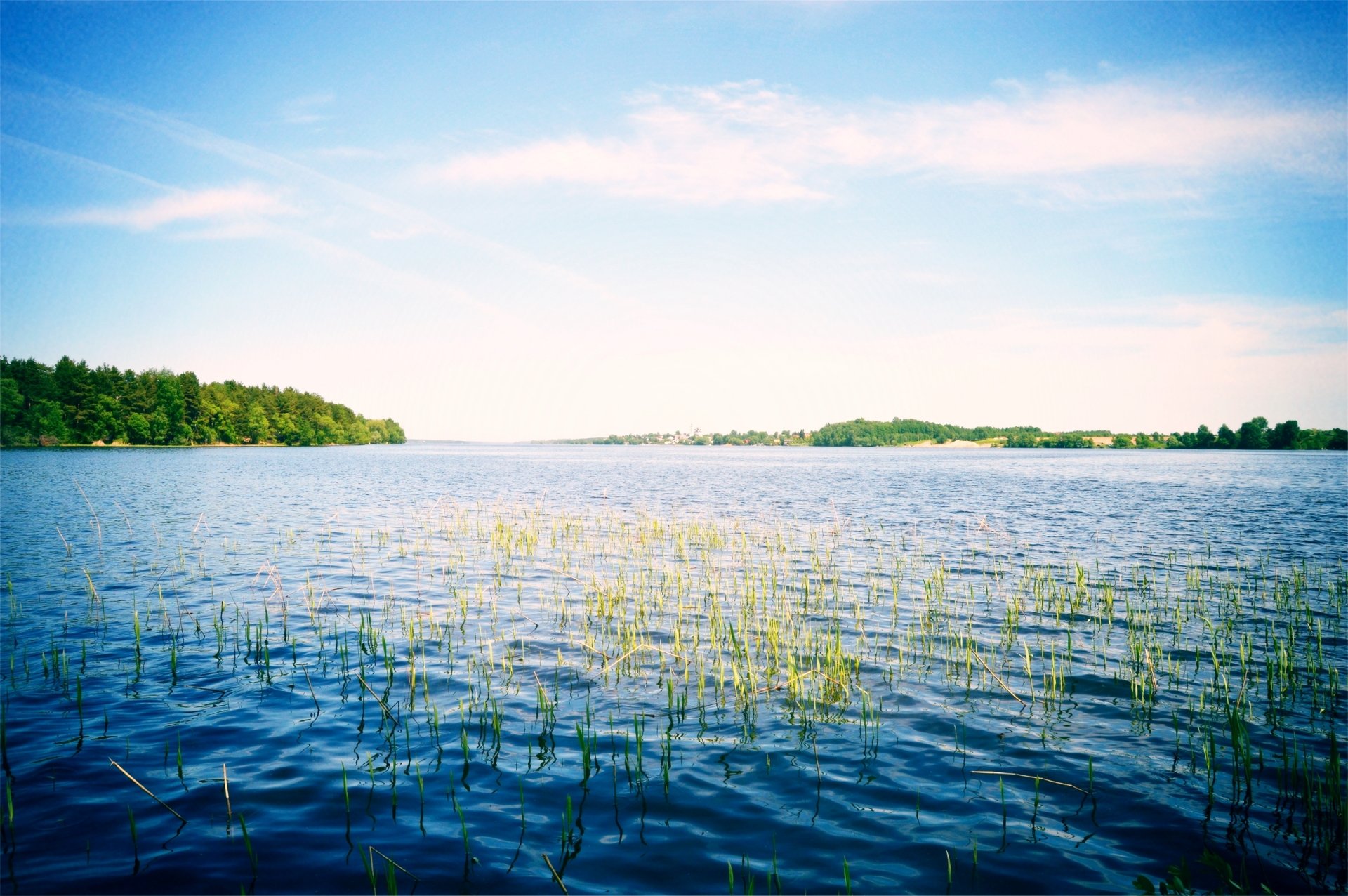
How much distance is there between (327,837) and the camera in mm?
7285

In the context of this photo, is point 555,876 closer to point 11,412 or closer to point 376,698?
point 376,698

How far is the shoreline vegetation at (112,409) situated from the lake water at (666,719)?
125 m

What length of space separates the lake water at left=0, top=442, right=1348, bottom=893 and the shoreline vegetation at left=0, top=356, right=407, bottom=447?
125 meters

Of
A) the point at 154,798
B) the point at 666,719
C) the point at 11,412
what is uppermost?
the point at 11,412

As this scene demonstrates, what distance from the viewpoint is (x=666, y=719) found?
34.8ft

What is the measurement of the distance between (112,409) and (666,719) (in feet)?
516

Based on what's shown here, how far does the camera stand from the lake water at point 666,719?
7.05 metres

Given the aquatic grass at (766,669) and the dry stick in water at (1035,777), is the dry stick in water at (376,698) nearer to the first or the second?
the aquatic grass at (766,669)

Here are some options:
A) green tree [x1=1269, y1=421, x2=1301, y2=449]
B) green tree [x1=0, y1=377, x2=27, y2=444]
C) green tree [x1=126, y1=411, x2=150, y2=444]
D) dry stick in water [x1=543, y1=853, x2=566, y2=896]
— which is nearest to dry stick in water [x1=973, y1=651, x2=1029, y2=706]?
dry stick in water [x1=543, y1=853, x2=566, y2=896]

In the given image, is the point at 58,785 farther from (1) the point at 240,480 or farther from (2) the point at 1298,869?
(1) the point at 240,480

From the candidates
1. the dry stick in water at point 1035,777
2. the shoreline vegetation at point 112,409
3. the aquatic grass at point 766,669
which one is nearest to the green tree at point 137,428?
the shoreline vegetation at point 112,409

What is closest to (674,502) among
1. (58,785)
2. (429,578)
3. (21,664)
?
(429,578)

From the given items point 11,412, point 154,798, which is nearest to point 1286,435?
point 154,798

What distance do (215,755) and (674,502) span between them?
1501 inches
